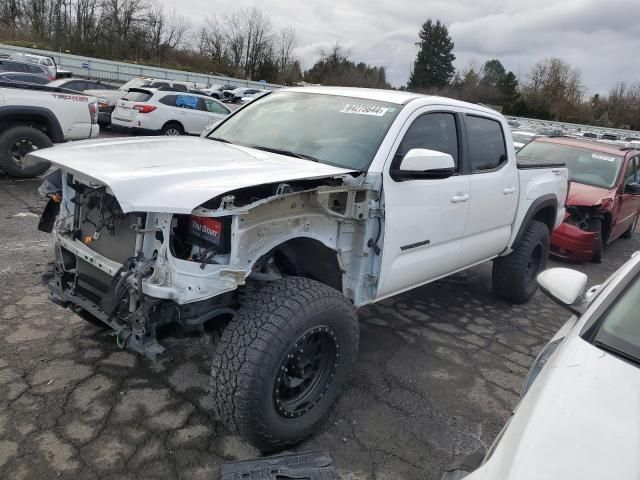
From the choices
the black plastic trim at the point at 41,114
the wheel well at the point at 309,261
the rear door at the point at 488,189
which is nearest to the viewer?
the wheel well at the point at 309,261

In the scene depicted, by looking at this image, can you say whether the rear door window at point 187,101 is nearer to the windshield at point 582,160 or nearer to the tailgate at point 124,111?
the tailgate at point 124,111

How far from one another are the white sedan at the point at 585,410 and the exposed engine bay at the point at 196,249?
134 centimetres

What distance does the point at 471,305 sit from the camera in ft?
17.1

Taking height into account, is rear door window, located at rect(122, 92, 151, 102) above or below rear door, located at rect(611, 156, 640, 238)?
above

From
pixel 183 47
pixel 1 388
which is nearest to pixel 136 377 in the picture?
pixel 1 388

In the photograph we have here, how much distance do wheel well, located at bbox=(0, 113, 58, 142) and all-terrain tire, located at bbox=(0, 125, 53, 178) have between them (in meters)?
0.11

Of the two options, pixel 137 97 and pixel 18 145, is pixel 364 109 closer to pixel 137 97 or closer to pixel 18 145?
pixel 18 145

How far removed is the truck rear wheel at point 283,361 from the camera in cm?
245

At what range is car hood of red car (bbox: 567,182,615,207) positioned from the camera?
7.22 meters

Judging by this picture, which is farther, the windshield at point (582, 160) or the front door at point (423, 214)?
the windshield at point (582, 160)

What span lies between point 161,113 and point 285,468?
41.4ft

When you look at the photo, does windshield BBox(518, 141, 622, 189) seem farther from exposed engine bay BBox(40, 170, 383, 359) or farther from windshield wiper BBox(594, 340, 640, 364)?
windshield wiper BBox(594, 340, 640, 364)

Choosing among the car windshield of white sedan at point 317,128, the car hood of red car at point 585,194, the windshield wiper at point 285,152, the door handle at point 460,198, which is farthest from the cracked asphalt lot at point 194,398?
the car hood of red car at point 585,194

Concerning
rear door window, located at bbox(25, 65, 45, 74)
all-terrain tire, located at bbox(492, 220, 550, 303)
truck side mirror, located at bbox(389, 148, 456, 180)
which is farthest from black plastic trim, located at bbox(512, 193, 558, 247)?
rear door window, located at bbox(25, 65, 45, 74)
